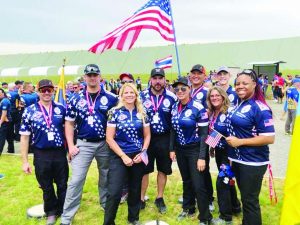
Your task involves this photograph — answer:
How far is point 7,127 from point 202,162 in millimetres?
7047

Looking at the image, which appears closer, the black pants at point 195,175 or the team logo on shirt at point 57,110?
the black pants at point 195,175

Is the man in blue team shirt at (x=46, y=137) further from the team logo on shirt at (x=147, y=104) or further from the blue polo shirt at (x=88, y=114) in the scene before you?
the team logo on shirt at (x=147, y=104)

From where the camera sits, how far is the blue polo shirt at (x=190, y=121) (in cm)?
459

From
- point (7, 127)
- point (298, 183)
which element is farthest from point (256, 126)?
point (7, 127)

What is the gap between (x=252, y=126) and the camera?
384cm

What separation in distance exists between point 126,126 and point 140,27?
2.59m

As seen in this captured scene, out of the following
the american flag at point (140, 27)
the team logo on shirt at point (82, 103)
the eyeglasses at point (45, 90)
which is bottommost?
the team logo on shirt at point (82, 103)

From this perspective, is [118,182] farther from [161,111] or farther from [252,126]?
[252,126]

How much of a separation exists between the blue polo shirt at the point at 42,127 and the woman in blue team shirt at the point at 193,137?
1.74m

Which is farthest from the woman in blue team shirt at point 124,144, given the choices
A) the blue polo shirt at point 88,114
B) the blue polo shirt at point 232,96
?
the blue polo shirt at point 232,96

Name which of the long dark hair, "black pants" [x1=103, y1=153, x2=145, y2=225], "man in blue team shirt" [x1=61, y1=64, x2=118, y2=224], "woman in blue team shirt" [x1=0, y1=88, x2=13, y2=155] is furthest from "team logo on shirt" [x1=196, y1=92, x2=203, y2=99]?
"woman in blue team shirt" [x1=0, y1=88, x2=13, y2=155]

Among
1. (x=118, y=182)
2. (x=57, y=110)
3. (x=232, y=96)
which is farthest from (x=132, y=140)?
(x=232, y=96)

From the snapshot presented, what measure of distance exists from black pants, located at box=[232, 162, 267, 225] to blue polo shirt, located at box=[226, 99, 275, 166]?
3.4 inches

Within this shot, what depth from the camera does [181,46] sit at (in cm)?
4803
